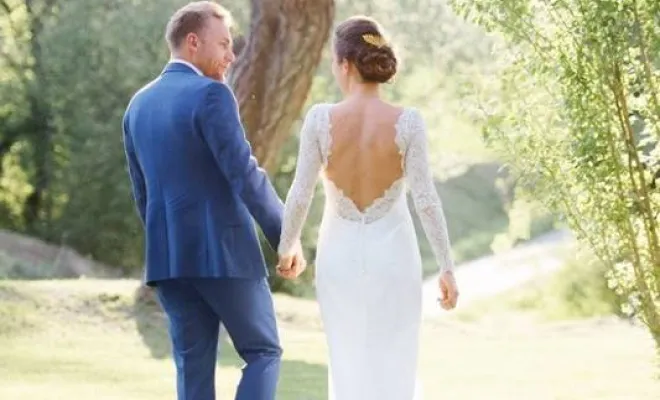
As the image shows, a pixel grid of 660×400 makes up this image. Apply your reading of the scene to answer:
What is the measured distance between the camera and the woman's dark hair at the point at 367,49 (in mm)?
4480

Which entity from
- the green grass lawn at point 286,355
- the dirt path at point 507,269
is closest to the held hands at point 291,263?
the green grass lawn at point 286,355

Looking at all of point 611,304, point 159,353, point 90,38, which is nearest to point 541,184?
point 159,353

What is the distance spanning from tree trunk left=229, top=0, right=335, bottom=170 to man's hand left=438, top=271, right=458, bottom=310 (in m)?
7.03

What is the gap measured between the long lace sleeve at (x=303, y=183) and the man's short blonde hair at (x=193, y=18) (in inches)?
20.1

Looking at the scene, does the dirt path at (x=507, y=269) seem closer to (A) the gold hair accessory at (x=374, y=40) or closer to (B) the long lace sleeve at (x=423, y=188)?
(B) the long lace sleeve at (x=423, y=188)

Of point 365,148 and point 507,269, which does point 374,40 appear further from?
point 507,269

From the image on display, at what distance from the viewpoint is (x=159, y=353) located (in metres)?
10.9

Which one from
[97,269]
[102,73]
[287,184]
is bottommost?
[97,269]

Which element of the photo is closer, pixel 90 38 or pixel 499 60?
pixel 499 60

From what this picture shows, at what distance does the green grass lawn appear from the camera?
890cm

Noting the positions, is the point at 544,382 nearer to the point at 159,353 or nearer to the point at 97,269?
the point at 159,353

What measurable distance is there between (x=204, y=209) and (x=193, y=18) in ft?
2.22

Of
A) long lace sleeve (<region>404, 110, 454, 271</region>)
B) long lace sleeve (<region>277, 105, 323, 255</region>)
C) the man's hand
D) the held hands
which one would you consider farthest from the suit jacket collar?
the man's hand

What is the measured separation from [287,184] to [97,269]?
11.5 feet
